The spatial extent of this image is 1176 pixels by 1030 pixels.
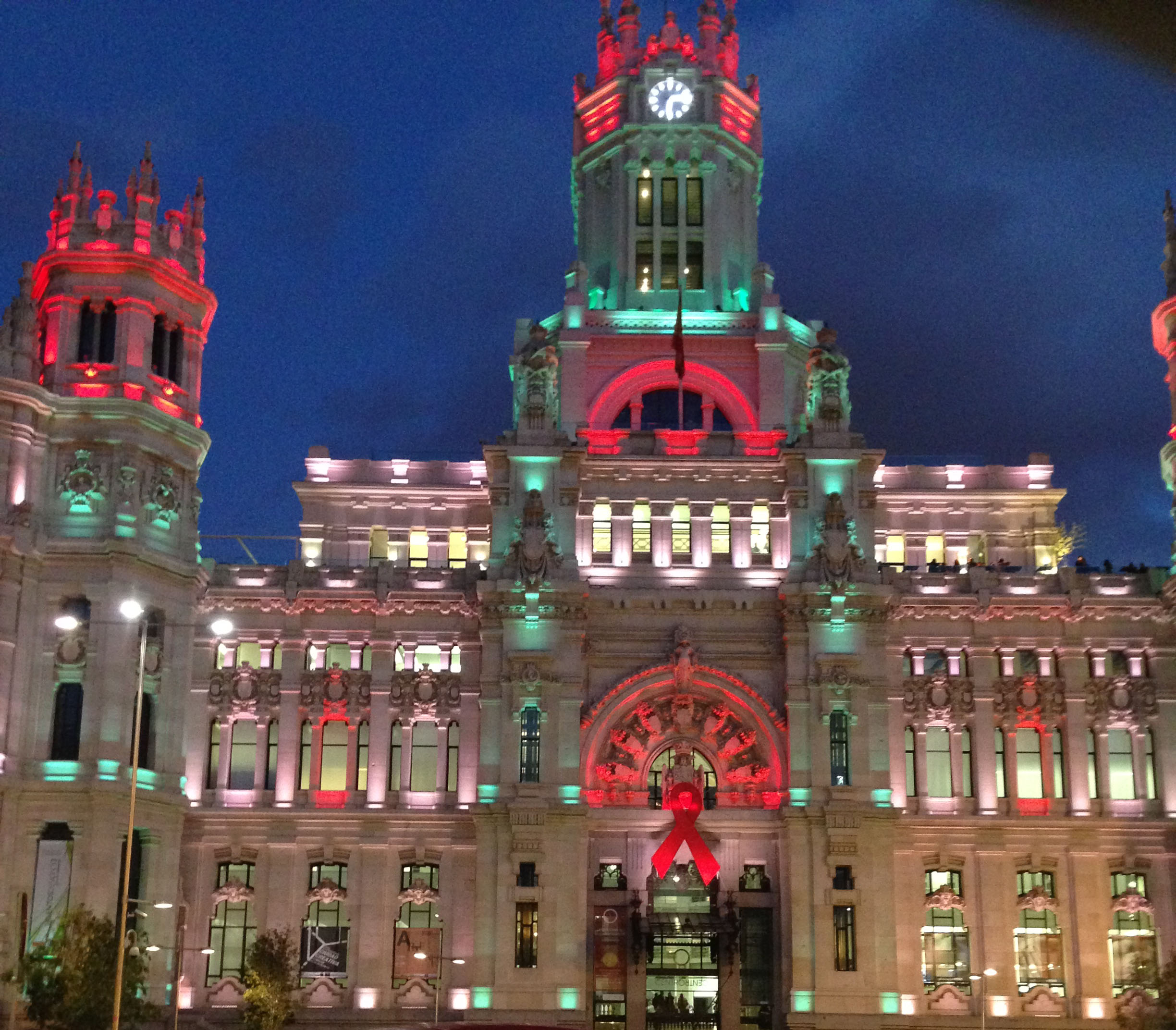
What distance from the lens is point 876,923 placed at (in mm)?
79125

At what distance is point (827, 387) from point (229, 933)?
3986 centimetres

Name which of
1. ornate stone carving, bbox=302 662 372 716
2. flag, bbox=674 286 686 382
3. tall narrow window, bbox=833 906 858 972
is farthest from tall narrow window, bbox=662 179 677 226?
tall narrow window, bbox=833 906 858 972

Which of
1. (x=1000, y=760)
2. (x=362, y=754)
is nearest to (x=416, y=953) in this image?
(x=362, y=754)

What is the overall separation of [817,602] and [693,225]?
26.6 meters

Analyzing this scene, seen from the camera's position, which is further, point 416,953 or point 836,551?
point 836,551

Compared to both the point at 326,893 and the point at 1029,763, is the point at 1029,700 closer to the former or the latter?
the point at 1029,763

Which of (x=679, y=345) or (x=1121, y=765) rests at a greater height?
(x=679, y=345)

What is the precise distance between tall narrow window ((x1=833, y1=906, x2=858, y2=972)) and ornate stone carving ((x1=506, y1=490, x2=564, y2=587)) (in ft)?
69.1

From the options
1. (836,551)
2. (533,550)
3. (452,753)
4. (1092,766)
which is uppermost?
(836,551)

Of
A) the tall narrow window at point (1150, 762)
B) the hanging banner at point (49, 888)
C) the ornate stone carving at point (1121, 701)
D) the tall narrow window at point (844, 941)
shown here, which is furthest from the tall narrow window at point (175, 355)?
the tall narrow window at point (1150, 762)

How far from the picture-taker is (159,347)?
83.2 m

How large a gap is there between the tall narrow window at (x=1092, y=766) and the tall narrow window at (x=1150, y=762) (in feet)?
7.64

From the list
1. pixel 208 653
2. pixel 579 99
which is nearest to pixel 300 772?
pixel 208 653

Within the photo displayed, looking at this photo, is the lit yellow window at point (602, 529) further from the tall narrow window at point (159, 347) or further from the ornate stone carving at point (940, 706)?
the tall narrow window at point (159, 347)
